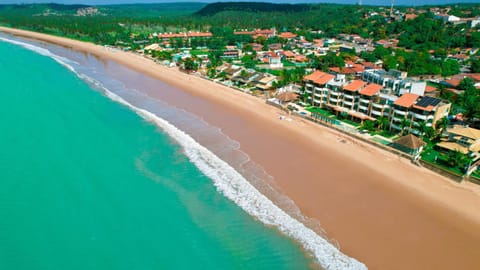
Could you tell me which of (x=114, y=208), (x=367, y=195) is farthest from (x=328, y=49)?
(x=114, y=208)

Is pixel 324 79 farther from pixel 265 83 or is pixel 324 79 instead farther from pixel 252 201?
pixel 252 201

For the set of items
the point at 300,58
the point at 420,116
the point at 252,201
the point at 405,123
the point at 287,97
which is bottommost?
the point at 252,201

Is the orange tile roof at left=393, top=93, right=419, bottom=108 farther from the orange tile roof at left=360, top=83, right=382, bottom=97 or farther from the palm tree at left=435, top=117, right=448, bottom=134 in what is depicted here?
the palm tree at left=435, top=117, right=448, bottom=134

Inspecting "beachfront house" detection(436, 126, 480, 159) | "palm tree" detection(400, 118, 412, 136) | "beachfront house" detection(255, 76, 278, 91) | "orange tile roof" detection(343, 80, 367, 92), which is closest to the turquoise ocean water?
"beachfront house" detection(436, 126, 480, 159)

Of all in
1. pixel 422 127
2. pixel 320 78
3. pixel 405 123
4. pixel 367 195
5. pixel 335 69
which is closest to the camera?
pixel 367 195

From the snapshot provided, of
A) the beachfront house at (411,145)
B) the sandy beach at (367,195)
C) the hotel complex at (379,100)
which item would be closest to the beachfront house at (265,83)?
the hotel complex at (379,100)

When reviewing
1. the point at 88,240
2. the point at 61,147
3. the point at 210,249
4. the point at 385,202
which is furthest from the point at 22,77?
the point at 385,202

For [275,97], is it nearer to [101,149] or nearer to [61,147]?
[101,149]
